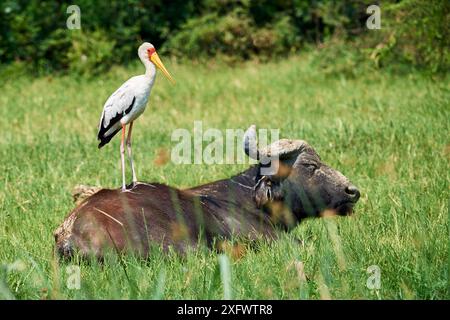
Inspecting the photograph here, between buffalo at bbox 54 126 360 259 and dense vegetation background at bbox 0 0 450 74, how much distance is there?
1059 centimetres

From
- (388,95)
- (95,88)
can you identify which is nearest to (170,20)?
(95,88)

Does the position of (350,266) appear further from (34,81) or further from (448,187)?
(34,81)

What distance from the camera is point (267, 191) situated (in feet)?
20.8

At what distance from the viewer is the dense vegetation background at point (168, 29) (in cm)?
1808

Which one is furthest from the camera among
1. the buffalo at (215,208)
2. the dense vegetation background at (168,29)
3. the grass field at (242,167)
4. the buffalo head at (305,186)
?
the dense vegetation background at (168,29)

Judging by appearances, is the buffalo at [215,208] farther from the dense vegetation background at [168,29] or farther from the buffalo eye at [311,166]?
the dense vegetation background at [168,29]

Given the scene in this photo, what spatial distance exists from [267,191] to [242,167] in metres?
2.15

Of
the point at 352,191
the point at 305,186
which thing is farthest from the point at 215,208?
the point at 352,191

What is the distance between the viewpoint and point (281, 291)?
430cm

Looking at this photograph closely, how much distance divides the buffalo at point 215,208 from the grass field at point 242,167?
0.51 ft

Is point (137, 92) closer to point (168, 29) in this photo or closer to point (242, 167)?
point (242, 167)

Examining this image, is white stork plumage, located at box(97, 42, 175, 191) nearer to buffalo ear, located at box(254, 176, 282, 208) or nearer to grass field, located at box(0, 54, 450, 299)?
grass field, located at box(0, 54, 450, 299)

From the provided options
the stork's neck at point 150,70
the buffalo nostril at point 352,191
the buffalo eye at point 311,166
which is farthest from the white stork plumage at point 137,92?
the buffalo nostril at point 352,191
